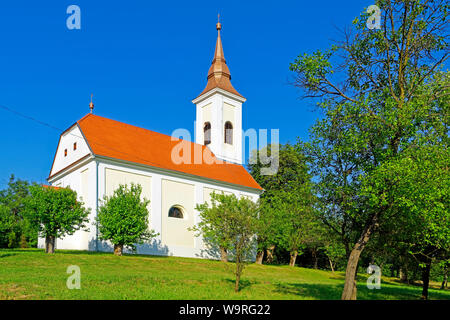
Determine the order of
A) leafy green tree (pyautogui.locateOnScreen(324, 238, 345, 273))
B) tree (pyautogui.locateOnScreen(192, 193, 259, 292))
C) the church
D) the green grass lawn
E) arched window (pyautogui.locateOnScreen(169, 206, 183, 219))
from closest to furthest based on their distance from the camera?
the green grass lawn
tree (pyautogui.locateOnScreen(192, 193, 259, 292))
leafy green tree (pyautogui.locateOnScreen(324, 238, 345, 273))
the church
arched window (pyautogui.locateOnScreen(169, 206, 183, 219))

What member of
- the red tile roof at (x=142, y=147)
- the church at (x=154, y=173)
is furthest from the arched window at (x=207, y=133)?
the red tile roof at (x=142, y=147)

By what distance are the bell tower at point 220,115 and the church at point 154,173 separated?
0.51 ft

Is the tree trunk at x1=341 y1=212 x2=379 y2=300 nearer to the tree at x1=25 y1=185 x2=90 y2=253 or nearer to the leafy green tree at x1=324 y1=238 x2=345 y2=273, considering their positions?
the leafy green tree at x1=324 y1=238 x2=345 y2=273

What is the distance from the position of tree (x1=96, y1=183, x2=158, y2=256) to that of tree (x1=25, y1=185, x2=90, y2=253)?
5.46 feet

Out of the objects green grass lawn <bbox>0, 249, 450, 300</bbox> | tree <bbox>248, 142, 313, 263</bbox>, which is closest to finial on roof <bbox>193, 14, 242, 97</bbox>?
tree <bbox>248, 142, 313, 263</bbox>

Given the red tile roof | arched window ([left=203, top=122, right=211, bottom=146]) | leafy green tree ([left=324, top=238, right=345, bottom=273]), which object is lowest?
leafy green tree ([left=324, top=238, right=345, bottom=273])

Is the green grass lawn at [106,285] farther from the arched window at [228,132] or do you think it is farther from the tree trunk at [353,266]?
the arched window at [228,132]

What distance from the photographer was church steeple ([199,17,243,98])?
145ft

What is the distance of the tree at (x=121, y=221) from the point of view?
25094 mm

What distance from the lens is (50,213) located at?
24.0 m
